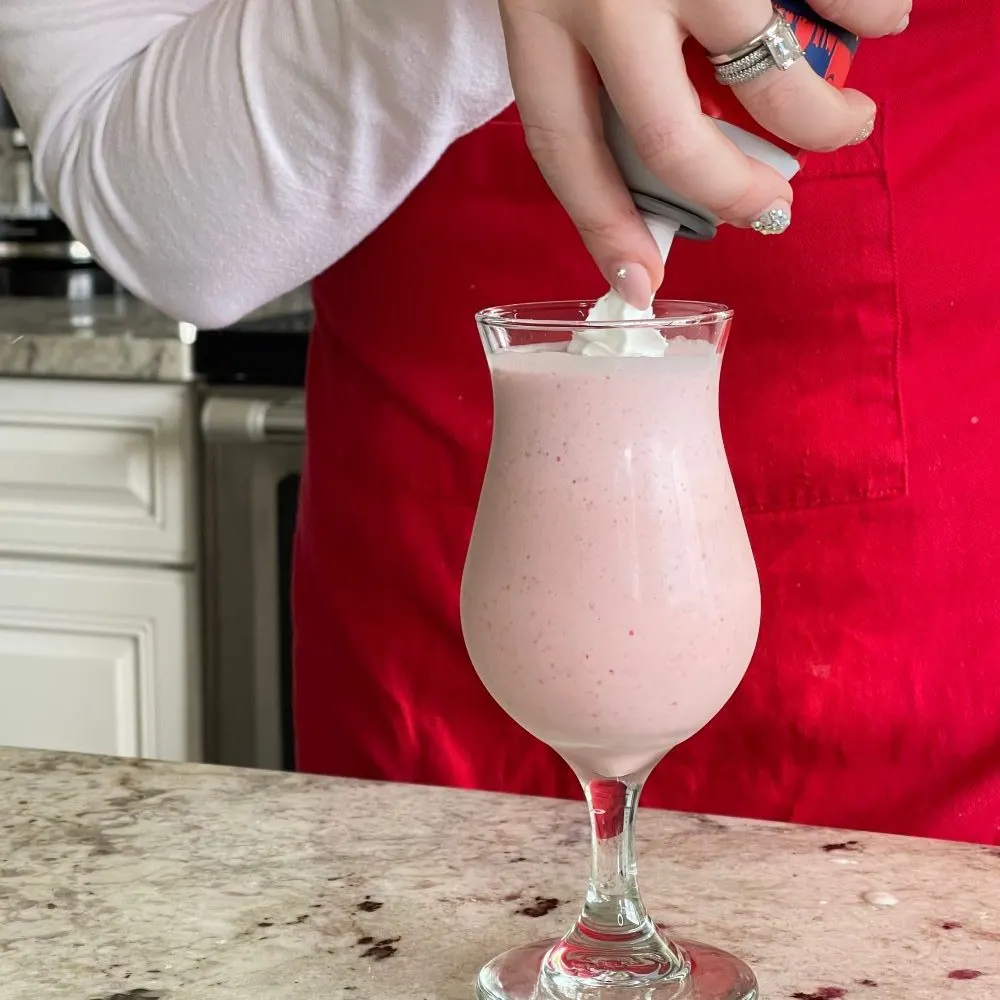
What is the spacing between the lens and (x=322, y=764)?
1.09 metres

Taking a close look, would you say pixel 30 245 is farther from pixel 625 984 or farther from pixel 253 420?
pixel 625 984

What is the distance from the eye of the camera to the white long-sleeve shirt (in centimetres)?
85

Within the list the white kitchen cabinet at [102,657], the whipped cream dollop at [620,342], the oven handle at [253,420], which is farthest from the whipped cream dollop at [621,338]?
the white kitchen cabinet at [102,657]

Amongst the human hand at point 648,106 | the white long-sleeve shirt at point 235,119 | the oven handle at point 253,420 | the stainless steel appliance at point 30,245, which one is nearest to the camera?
the human hand at point 648,106

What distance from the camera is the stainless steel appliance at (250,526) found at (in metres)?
1.60

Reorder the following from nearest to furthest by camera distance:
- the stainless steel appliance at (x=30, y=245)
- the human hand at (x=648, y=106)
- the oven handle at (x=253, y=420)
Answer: the human hand at (x=648, y=106)
the oven handle at (x=253, y=420)
the stainless steel appliance at (x=30, y=245)

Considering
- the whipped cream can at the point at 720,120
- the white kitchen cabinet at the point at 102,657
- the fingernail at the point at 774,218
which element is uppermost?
the whipped cream can at the point at 720,120

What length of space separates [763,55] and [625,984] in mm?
348

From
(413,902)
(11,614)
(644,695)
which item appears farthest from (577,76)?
(11,614)

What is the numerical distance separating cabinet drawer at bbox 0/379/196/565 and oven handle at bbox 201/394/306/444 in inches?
1.7

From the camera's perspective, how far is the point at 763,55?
0.58m

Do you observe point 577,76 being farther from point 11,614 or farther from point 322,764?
point 11,614

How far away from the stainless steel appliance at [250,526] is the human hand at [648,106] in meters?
1.00

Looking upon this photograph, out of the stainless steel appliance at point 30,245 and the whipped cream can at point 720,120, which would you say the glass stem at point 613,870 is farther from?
the stainless steel appliance at point 30,245
